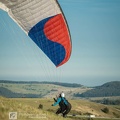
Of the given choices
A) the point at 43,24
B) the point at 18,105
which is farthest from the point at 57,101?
the point at 43,24

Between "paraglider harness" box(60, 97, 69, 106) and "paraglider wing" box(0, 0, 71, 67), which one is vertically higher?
"paraglider wing" box(0, 0, 71, 67)

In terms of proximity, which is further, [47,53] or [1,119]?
[47,53]

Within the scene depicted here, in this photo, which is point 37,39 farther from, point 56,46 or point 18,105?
point 18,105

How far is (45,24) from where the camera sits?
79.9 feet

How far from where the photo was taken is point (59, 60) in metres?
25.0

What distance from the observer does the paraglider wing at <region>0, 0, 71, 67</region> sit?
22.7m

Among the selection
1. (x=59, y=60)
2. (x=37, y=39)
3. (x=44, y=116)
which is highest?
(x=37, y=39)

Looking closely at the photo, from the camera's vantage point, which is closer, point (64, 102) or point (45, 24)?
point (64, 102)

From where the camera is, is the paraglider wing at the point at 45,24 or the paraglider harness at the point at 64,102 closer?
the paraglider harness at the point at 64,102

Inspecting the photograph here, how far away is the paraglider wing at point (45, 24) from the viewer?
74.5ft

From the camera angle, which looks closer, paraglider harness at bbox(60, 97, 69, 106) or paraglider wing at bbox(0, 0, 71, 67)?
paraglider harness at bbox(60, 97, 69, 106)

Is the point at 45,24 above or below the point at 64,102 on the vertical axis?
above

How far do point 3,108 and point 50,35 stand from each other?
26.1ft

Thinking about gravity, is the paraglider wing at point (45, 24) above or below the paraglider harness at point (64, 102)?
above
